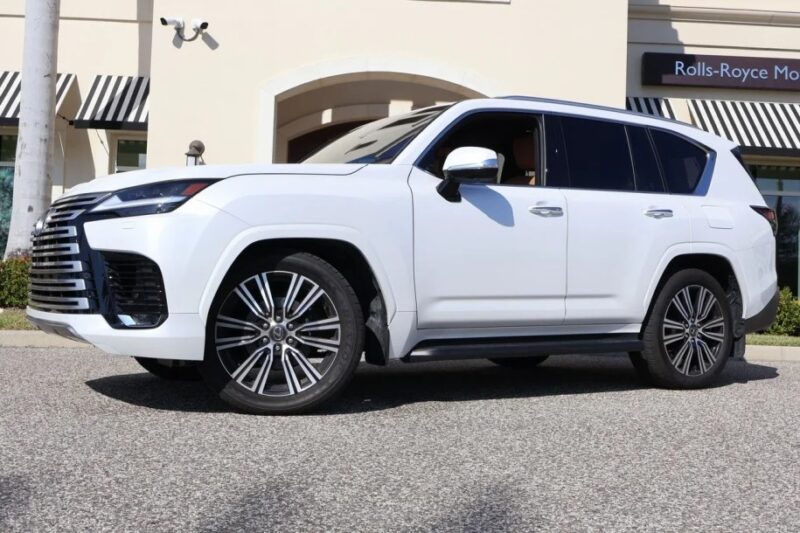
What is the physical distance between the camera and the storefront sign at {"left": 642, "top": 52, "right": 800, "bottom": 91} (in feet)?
53.5

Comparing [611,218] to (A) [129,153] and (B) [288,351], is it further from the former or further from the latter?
(A) [129,153]

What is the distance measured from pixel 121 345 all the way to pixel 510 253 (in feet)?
7.32

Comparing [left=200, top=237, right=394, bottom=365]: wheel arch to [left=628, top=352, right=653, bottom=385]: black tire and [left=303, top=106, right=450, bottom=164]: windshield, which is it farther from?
[left=628, top=352, right=653, bottom=385]: black tire

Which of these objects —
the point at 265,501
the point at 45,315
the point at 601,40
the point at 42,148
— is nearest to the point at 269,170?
the point at 45,315

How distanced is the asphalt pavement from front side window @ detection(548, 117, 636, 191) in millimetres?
1407

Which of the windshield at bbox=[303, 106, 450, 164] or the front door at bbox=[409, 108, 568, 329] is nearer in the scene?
the front door at bbox=[409, 108, 568, 329]

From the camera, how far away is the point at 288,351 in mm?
4484

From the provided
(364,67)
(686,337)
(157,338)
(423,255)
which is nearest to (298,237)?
(423,255)

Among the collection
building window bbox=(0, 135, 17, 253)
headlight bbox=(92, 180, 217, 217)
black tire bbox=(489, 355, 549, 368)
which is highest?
building window bbox=(0, 135, 17, 253)

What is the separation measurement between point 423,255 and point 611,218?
4.74 feet

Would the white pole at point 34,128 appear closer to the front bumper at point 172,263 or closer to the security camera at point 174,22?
the security camera at point 174,22

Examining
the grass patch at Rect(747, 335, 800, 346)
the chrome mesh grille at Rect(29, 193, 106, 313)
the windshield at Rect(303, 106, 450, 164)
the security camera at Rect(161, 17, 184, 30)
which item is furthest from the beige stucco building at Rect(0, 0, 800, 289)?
the chrome mesh grille at Rect(29, 193, 106, 313)

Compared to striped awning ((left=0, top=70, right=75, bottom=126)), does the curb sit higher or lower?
lower

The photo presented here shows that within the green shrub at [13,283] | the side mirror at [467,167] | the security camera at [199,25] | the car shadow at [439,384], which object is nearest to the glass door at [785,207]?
the car shadow at [439,384]
